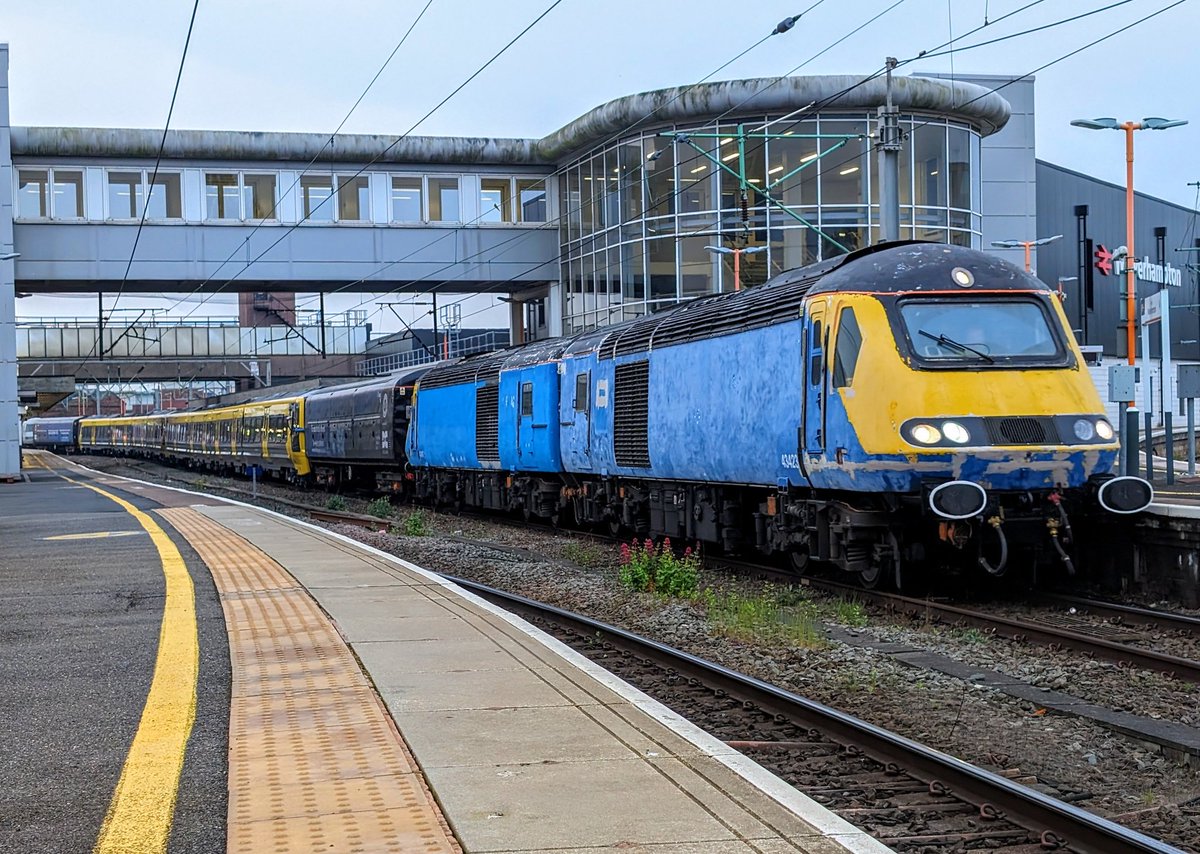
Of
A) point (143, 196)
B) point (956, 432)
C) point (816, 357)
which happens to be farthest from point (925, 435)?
point (143, 196)

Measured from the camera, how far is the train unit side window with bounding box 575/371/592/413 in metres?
19.5

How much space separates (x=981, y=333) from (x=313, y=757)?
8.12 metres

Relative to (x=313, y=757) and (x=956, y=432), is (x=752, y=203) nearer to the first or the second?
(x=956, y=432)

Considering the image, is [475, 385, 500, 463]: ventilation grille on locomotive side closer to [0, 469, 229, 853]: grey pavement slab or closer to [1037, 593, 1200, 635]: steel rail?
[0, 469, 229, 853]: grey pavement slab

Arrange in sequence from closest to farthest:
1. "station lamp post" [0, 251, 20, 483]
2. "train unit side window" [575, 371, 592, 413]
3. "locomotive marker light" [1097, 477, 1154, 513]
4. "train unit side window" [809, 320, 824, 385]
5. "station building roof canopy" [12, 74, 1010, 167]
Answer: "locomotive marker light" [1097, 477, 1154, 513], "train unit side window" [809, 320, 824, 385], "train unit side window" [575, 371, 592, 413], "station building roof canopy" [12, 74, 1010, 167], "station lamp post" [0, 251, 20, 483]

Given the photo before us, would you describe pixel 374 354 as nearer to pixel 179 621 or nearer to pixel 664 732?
pixel 179 621

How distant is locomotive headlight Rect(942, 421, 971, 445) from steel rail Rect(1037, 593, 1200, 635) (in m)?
1.95

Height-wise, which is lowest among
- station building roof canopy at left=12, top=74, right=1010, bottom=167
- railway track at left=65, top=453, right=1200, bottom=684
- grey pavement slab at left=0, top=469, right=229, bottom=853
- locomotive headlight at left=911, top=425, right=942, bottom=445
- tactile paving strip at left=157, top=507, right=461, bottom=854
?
railway track at left=65, top=453, right=1200, bottom=684

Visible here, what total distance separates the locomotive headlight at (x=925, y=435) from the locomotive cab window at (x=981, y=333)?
62 centimetres

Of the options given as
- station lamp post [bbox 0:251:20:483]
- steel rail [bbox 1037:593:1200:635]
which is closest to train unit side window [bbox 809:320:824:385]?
steel rail [bbox 1037:593:1200:635]

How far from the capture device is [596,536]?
20469mm

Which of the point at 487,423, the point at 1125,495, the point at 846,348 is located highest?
the point at 846,348

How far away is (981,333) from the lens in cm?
1212

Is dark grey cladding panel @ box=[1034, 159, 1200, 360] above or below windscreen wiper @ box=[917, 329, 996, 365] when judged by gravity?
above
